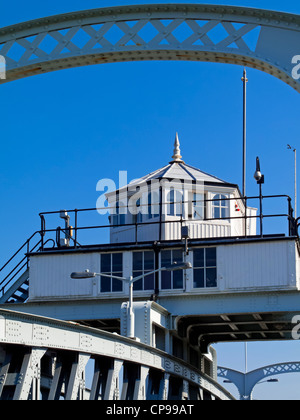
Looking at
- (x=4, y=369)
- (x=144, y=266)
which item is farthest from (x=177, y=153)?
(x=4, y=369)

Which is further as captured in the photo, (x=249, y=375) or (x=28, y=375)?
(x=249, y=375)

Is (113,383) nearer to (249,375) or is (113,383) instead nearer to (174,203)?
(174,203)

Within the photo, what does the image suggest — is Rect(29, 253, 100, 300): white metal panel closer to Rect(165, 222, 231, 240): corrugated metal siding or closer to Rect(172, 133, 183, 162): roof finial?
Rect(165, 222, 231, 240): corrugated metal siding

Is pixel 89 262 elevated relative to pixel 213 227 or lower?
lower

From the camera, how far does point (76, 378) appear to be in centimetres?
2091

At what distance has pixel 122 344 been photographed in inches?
989

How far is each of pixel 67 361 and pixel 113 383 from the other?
2016 millimetres

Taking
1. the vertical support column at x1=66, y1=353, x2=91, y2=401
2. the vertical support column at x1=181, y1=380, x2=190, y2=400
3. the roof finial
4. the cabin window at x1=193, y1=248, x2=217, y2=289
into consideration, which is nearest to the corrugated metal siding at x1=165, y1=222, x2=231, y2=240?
the cabin window at x1=193, y1=248, x2=217, y2=289

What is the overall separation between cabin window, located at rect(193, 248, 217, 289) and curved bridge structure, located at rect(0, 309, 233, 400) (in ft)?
17.3

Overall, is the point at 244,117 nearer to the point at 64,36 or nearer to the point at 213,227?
the point at 213,227

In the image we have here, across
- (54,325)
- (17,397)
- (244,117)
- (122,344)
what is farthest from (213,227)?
(17,397)

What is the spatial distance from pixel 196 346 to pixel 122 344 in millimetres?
17099

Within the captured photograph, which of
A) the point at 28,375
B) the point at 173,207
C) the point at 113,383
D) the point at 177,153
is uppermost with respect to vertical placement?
the point at 177,153

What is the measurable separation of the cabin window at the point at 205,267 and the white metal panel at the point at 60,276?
4.11m
